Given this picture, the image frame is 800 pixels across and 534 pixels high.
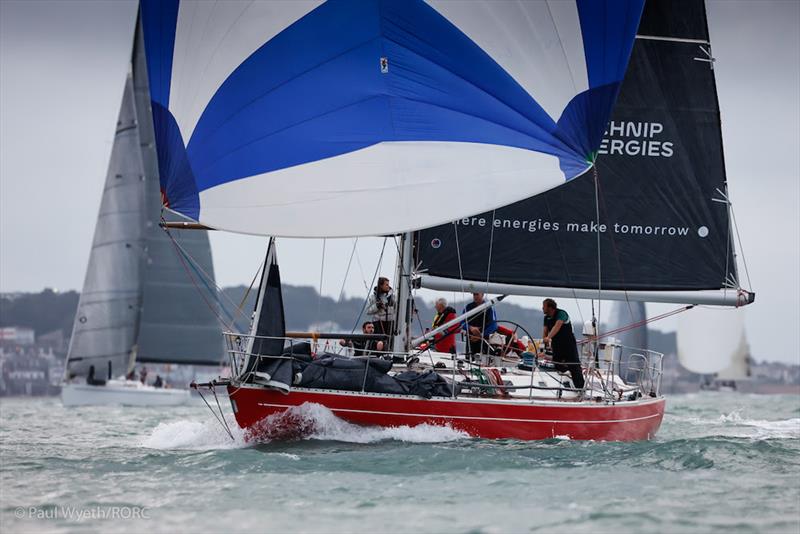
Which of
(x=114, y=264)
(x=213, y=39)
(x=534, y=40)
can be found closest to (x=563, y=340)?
(x=534, y=40)

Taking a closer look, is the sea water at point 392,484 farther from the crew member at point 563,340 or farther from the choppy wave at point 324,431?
the crew member at point 563,340

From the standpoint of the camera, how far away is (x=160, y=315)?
41.1 meters

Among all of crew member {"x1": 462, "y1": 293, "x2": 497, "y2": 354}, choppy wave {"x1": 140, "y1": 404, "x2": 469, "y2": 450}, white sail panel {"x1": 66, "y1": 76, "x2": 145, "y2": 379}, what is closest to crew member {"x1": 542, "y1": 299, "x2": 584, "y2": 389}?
crew member {"x1": 462, "y1": 293, "x2": 497, "y2": 354}

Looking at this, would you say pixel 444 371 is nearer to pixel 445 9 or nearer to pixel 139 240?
pixel 445 9

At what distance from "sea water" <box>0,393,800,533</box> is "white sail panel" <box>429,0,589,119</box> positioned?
4161 mm

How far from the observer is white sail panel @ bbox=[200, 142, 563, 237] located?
512 inches

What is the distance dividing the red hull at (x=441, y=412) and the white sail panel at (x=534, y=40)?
11.4 feet

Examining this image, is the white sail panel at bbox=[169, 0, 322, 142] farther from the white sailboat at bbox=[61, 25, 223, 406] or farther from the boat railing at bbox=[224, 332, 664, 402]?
the white sailboat at bbox=[61, 25, 223, 406]

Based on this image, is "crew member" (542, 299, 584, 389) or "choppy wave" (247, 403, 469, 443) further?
"crew member" (542, 299, 584, 389)

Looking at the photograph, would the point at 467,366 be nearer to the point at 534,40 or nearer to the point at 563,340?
the point at 563,340

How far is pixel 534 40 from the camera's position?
14.1 metres

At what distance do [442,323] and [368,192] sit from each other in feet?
10.1

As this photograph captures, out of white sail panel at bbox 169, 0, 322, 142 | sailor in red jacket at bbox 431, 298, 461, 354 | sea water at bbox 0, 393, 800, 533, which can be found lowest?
sea water at bbox 0, 393, 800, 533

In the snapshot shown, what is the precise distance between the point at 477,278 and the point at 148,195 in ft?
83.0
